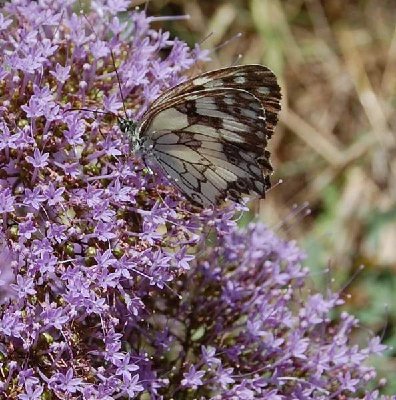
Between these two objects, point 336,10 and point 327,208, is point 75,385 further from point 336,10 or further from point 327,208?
point 336,10

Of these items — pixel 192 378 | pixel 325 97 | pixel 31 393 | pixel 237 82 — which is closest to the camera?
pixel 31 393

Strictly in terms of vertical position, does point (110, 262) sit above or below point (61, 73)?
below

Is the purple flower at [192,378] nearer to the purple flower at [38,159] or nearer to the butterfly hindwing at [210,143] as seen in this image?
the butterfly hindwing at [210,143]

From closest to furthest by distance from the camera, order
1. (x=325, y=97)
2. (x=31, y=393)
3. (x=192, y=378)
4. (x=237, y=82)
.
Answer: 1. (x=31, y=393)
2. (x=237, y=82)
3. (x=192, y=378)
4. (x=325, y=97)

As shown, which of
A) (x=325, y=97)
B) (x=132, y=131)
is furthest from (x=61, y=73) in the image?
(x=325, y=97)

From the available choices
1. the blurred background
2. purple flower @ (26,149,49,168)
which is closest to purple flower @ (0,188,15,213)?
purple flower @ (26,149,49,168)

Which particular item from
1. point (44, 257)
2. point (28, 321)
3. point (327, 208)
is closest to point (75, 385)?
point (28, 321)

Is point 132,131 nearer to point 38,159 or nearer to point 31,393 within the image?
point 38,159

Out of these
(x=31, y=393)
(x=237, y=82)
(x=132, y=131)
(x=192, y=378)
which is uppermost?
(x=237, y=82)

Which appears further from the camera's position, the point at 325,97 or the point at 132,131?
the point at 325,97
